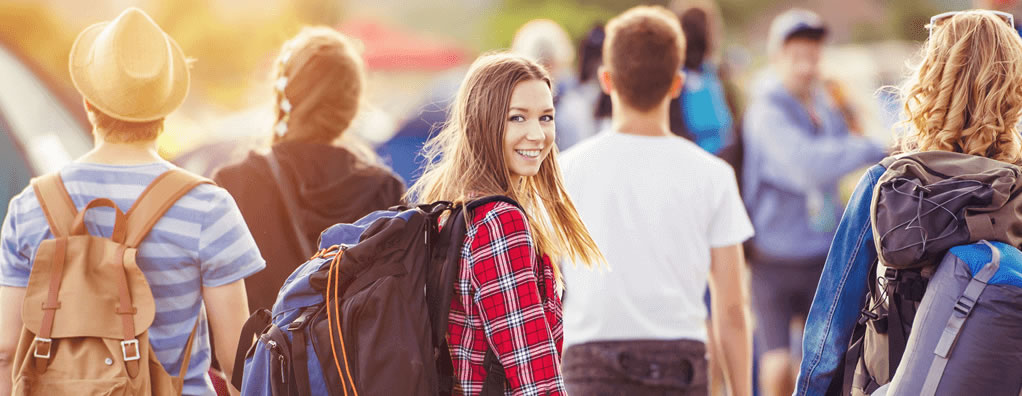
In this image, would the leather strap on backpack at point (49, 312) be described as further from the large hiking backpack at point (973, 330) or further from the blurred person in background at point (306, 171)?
the large hiking backpack at point (973, 330)

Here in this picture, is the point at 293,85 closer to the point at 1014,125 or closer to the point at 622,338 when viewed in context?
the point at 622,338

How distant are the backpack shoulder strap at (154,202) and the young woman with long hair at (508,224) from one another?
68 cm

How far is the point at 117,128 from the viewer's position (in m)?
3.23

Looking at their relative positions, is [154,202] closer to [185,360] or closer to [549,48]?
[185,360]

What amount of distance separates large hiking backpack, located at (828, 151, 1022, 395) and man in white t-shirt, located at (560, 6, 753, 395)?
1177mm

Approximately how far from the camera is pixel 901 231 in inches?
108

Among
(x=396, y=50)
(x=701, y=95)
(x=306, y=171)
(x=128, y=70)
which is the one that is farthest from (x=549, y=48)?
(x=396, y=50)

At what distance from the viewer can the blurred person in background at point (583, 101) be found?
7445mm

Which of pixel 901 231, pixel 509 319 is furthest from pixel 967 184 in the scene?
pixel 509 319

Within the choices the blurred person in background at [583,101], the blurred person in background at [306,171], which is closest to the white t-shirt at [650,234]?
the blurred person in background at [306,171]

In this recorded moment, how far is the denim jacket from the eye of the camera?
3.04 meters

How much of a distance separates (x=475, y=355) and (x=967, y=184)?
1298 millimetres

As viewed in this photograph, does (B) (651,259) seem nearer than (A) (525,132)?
No

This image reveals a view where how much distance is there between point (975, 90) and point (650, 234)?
4.77ft
